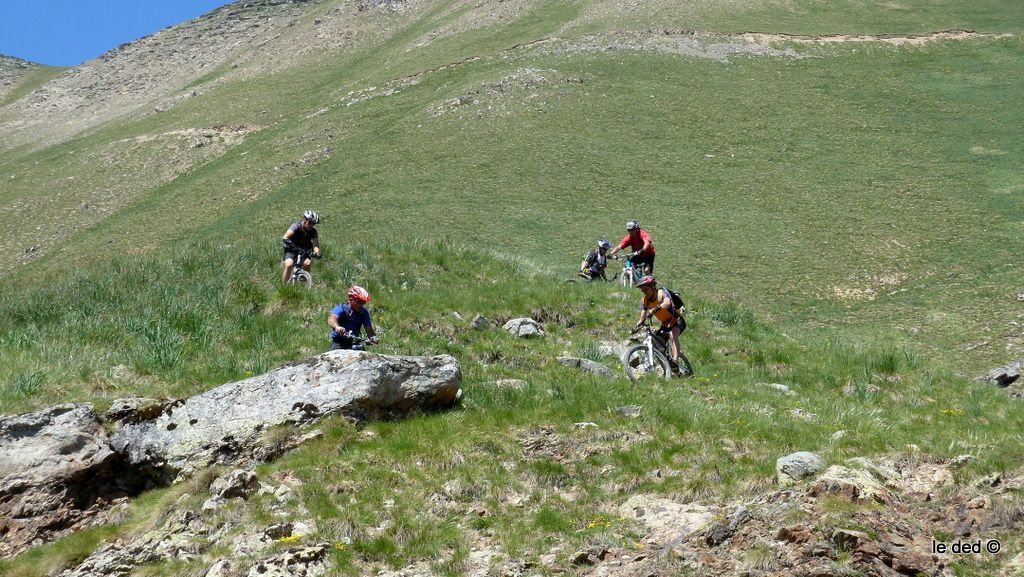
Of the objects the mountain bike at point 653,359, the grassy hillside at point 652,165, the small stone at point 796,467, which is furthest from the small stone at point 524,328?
the grassy hillside at point 652,165

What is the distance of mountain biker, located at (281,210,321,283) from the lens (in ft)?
50.1

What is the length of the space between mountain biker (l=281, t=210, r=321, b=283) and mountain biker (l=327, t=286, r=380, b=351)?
4.80 meters

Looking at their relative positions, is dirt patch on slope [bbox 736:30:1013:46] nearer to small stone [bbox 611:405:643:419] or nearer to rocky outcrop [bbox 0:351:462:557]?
small stone [bbox 611:405:643:419]

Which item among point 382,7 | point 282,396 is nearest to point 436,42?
point 382,7

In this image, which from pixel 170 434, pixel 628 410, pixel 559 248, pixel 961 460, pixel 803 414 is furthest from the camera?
pixel 559 248

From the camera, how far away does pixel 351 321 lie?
10914 millimetres

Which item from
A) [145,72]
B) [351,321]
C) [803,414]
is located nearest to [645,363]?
[803,414]

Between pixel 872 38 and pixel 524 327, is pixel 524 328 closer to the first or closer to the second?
pixel 524 327

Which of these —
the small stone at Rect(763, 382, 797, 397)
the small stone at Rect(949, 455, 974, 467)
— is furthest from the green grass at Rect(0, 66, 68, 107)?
the small stone at Rect(949, 455, 974, 467)

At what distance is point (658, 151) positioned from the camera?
122ft

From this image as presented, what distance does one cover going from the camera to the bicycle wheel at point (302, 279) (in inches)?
595

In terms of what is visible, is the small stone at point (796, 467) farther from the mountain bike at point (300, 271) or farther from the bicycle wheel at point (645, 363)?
the mountain bike at point (300, 271)

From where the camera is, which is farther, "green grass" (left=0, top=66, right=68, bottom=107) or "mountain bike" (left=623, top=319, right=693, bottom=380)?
"green grass" (left=0, top=66, right=68, bottom=107)

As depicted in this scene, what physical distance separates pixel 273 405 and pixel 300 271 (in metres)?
7.17
